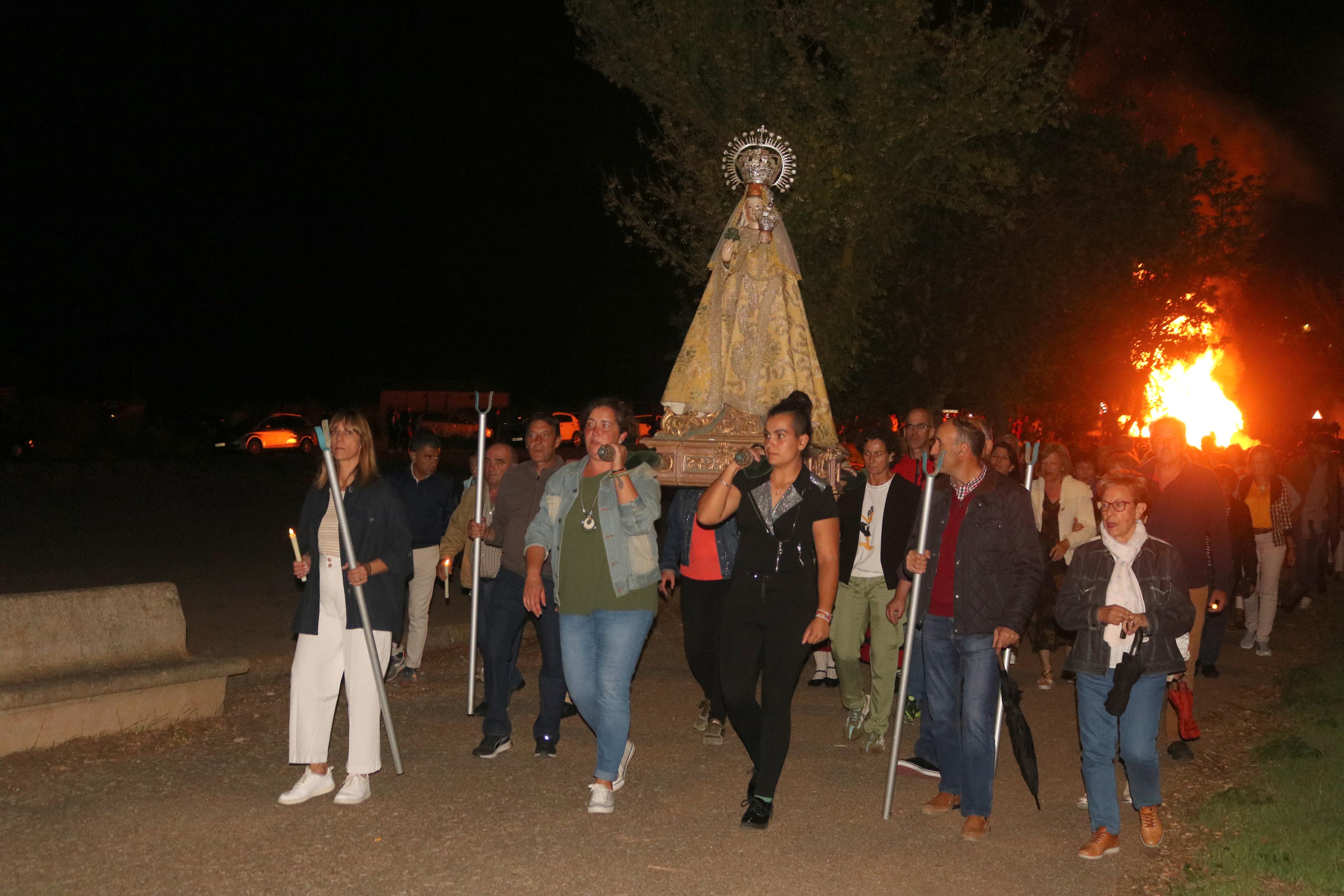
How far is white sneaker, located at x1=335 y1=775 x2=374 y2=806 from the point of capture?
6.02 meters

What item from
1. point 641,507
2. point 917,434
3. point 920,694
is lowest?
point 920,694

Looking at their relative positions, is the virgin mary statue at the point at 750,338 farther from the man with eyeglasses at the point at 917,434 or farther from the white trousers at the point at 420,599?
the white trousers at the point at 420,599

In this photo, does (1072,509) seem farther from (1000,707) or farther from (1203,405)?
(1203,405)

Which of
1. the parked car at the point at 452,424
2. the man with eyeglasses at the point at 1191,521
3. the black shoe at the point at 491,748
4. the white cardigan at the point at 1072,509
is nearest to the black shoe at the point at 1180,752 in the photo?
the man with eyeglasses at the point at 1191,521

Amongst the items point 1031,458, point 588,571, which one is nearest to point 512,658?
point 588,571

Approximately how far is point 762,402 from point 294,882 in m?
4.57

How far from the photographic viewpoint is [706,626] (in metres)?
7.64

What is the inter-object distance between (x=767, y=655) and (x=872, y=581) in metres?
2.08

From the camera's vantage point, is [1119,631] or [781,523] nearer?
[1119,631]

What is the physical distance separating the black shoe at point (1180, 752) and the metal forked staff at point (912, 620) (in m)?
2.36

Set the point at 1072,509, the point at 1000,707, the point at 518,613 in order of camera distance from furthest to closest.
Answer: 1. the point at 1072,509
2. the point at 518,613
3. the point at 1000,707

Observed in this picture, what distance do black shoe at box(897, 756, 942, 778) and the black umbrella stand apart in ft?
3.30

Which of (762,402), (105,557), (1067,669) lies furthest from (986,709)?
(105,557)

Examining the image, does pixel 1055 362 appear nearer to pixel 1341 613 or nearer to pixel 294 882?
pixel 1341 613
